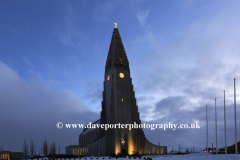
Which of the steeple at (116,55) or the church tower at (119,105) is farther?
the steeple at (116,55)

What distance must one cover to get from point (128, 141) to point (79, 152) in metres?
23.5

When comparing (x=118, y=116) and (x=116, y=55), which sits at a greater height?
(x=116, y=55)

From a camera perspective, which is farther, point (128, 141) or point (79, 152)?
point (79, 152)

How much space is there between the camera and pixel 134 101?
80.6 metres

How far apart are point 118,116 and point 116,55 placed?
22751mm

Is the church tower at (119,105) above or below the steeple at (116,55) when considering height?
below

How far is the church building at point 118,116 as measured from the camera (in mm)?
73375

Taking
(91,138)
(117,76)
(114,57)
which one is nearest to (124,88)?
(117,76)

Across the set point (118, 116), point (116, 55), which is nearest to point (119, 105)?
point (118, 116)

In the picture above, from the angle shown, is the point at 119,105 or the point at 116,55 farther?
the point at 116,55

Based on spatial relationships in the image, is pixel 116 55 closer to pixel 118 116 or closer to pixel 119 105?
pixel 119 105

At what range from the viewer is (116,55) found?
83.4 meters

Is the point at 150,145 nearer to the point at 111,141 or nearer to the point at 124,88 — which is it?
the point at 111,141

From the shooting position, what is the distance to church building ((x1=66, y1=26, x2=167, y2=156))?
73.4 meters
